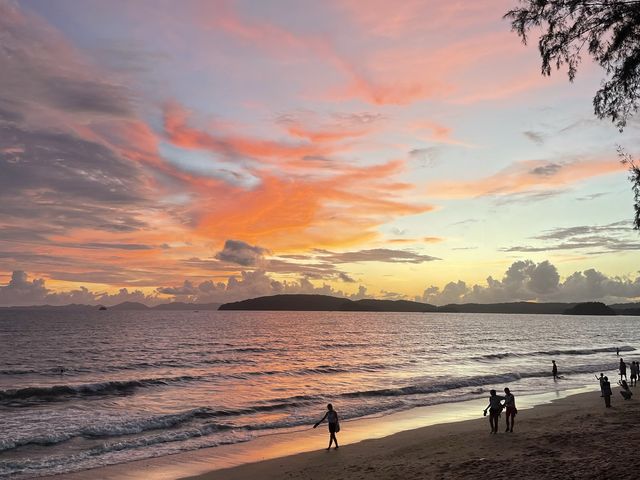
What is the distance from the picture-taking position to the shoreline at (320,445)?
1983cm

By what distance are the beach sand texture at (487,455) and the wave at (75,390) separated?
2719 centimetres

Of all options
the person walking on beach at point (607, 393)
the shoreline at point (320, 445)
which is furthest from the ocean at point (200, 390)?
the person walking on beach at point (607, 393)

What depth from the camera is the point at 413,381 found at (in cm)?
4903

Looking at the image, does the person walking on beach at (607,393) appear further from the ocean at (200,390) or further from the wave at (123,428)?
the wave at (123,428)

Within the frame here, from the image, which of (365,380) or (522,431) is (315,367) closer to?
(365,380)

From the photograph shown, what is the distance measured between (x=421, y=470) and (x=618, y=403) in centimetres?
2129

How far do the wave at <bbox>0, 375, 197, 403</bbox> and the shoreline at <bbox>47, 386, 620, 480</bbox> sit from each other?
22525mm

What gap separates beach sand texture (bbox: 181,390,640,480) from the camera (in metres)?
15.1

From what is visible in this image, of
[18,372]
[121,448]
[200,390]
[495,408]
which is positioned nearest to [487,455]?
[495,408]

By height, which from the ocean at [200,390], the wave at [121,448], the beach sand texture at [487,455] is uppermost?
the beach sand texture at [487,455]

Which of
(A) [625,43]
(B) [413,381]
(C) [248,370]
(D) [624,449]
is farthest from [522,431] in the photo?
(C) [248,370]

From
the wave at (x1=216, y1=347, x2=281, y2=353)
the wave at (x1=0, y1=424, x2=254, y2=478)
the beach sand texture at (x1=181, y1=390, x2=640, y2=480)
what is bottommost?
the wave at (x1=216, y1=347, x2=281, y2=353)

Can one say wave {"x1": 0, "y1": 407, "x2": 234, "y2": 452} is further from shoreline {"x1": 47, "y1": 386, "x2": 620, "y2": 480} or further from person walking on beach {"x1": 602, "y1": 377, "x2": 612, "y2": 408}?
person walking on beach {"x1": 602, "y1": 377, "x2": 612, "y2": 408}

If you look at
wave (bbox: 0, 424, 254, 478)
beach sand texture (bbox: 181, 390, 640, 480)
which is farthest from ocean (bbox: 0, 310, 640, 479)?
beach sand texture (bbox: 181, 390, 640, 480)
